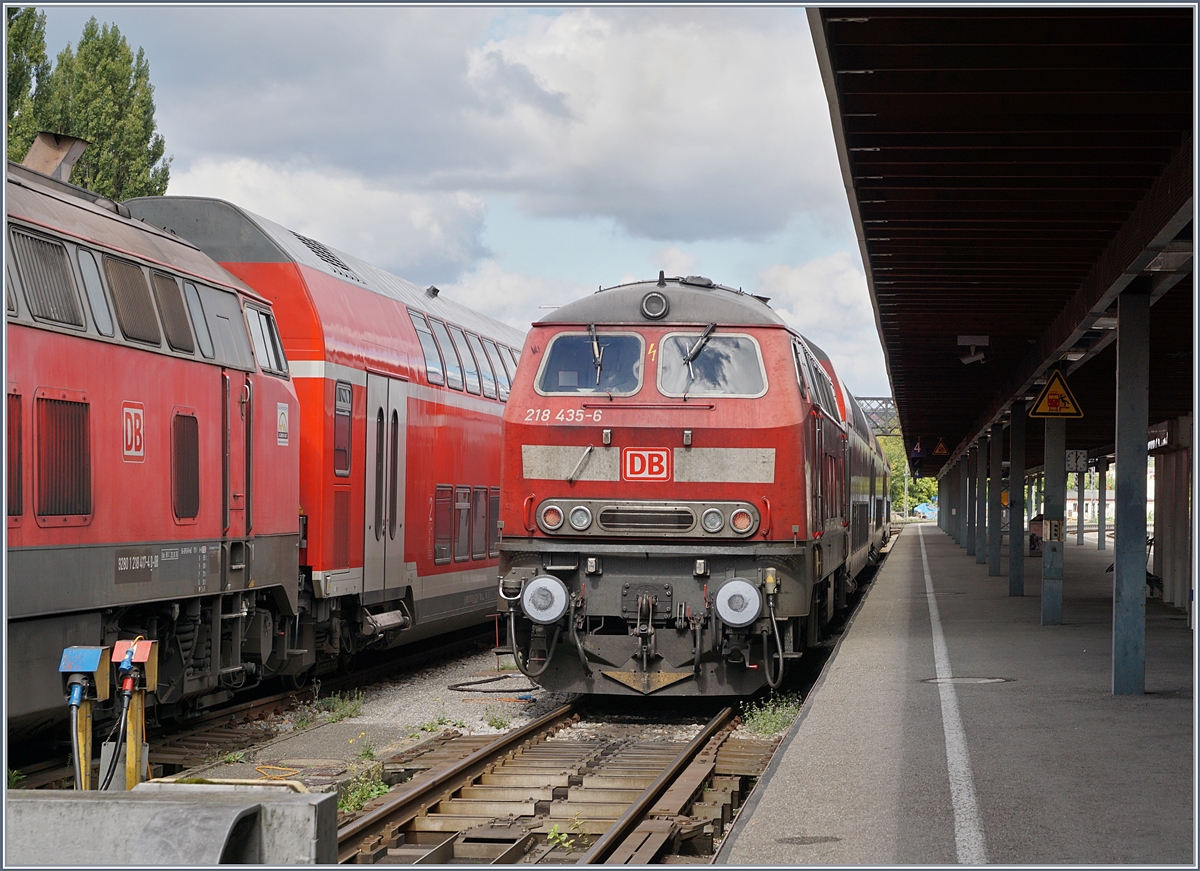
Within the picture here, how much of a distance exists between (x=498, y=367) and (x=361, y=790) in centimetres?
1005

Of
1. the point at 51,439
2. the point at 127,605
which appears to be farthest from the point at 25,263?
the point at 127,605

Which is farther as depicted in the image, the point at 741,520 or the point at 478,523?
the point at 478,523

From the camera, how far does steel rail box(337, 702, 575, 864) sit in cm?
714

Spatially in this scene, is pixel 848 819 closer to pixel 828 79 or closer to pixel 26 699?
pixel 828 79

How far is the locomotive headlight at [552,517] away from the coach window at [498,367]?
6.78 meters

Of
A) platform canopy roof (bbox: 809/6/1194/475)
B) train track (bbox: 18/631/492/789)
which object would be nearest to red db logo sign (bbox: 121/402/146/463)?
train track (bbox: 18/631/492/789)

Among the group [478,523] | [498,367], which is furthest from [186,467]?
[498,367]

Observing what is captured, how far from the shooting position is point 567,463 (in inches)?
441

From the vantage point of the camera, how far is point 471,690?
13.2m

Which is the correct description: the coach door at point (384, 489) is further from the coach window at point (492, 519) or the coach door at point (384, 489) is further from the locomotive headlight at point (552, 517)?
the coach window at point (492, 519)

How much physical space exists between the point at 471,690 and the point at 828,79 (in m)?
8.00

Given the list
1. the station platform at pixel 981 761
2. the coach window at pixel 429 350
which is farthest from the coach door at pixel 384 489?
the station platform at pixel 981 761

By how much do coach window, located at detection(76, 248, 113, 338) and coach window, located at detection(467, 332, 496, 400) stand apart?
28.1ft

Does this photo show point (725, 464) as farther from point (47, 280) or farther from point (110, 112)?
point (110, 112)
